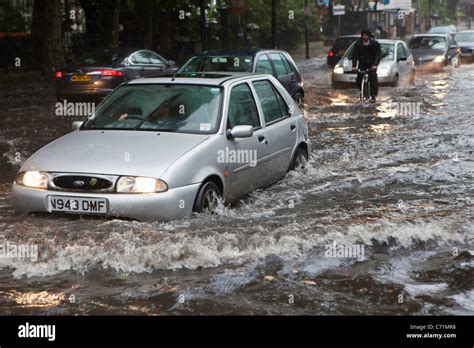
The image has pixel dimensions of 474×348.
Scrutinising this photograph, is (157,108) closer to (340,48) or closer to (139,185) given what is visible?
(139,185)

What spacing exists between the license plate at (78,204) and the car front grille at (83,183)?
0.31 ft

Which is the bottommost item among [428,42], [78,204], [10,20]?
[78,204]

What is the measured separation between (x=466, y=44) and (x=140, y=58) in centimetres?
1958

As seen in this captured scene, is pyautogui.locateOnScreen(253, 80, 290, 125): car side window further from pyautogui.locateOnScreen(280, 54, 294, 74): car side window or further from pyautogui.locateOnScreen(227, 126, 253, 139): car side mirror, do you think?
pyautogui.locateOnScreen(280, 54, 294, 74): car side window

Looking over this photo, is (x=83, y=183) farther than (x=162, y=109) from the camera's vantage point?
No

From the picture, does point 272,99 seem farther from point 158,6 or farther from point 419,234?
point 158,6

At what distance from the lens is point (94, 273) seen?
20.5 ft

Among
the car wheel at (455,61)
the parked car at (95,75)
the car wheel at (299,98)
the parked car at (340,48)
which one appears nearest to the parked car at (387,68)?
the car wheel at (299,98)

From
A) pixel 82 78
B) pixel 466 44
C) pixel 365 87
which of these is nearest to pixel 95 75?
pixel 82 78

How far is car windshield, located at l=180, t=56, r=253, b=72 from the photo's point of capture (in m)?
15.1

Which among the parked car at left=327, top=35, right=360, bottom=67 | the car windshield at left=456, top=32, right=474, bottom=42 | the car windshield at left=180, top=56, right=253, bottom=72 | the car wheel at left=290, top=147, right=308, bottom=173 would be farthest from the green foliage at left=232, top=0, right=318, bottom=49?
the car wheel at left=290, top=147, right=308, bottom=173

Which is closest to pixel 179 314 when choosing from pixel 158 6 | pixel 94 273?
pixel 94 273

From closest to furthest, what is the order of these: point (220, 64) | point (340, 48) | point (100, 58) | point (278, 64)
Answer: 1. point (220, 64)
2. point (278, 64)
3. point (100, 58)
4. point (340, 48)

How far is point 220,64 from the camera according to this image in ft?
49.7
